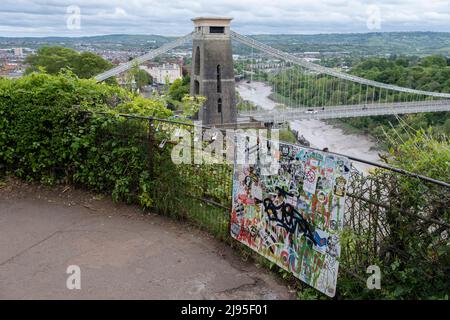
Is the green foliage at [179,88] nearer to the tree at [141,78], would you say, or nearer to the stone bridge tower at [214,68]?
the tree at [141,78]

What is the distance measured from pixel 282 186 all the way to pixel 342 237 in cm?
61

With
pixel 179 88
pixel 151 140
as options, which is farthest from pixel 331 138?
pixel 151 140

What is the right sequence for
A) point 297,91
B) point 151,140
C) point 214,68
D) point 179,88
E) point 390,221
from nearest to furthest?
point 390,221
point 151,140
point 214,68
point 179,88
point 297,91

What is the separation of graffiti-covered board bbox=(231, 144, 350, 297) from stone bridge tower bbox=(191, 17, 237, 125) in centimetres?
2280

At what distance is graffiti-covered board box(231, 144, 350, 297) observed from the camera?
3.02 m

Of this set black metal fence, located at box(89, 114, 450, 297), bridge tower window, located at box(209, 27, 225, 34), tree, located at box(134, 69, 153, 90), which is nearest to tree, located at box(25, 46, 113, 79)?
tree, located at box(134, 69, 153, 90)

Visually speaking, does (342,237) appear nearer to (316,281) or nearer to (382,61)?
(316,281)

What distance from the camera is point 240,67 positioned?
183ft

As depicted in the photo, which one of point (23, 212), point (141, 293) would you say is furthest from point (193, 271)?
point (23, 212)

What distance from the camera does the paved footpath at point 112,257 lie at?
332cm

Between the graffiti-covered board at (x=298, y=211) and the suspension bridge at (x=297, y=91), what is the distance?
7156 millimetres

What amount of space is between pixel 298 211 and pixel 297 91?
4311 centimetres

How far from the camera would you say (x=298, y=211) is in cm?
326

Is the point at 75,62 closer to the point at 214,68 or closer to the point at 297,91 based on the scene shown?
the point at 214,68
